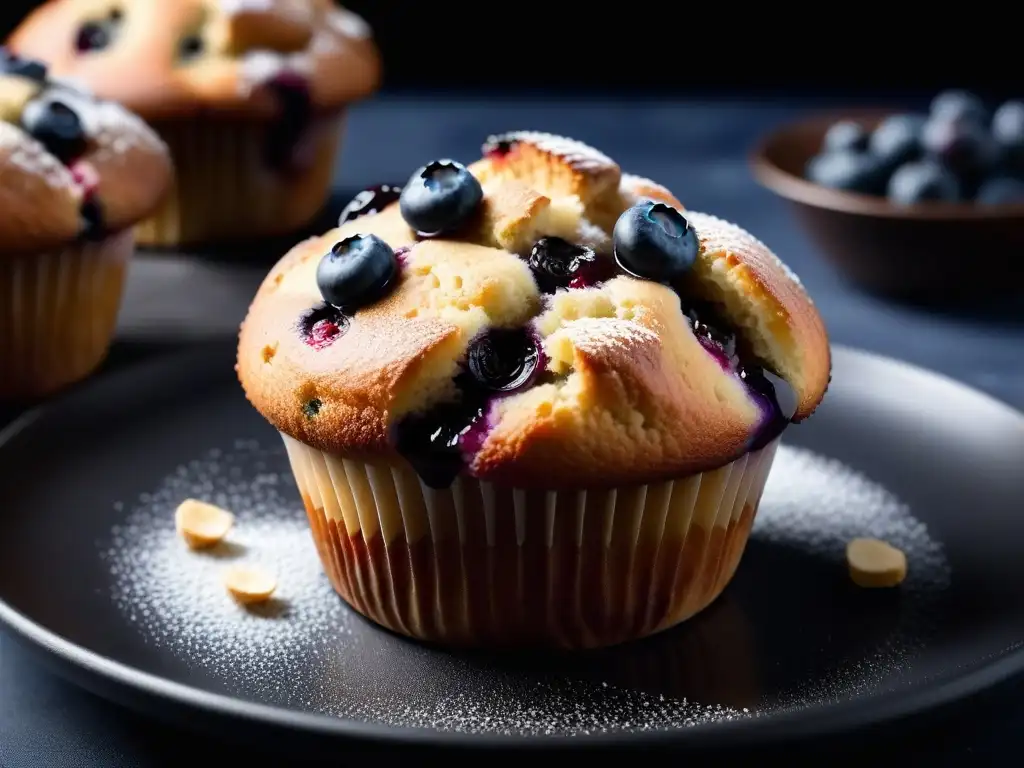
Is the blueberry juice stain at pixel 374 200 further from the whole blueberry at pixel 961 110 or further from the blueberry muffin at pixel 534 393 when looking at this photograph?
the whole blueberry at pixel 961 110

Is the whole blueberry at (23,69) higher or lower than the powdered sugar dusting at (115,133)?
higher

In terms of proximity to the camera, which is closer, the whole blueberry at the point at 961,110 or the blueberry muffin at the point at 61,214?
the blueberry muffin at the point at 61,214

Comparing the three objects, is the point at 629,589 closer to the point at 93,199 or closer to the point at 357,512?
the point at 357,512

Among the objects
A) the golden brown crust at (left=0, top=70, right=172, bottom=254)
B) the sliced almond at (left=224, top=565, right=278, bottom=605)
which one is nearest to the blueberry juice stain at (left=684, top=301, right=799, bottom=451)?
the sliced almond at (left=224, top=565, right=278, bottom=605)

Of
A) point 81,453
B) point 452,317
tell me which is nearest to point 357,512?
point 452,317

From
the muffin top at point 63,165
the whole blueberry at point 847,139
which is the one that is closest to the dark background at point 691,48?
the whole blueberry at point 847,139

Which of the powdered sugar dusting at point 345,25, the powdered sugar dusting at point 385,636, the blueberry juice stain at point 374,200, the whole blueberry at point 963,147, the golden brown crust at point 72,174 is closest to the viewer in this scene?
the powdered sugar dusting at point 385,636

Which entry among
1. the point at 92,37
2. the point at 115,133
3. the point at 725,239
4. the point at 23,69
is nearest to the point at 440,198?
the point at 725,239
